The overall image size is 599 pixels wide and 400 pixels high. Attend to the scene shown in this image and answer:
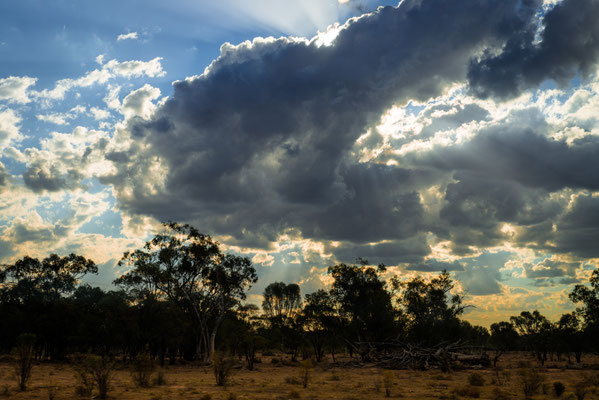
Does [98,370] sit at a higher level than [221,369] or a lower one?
higher

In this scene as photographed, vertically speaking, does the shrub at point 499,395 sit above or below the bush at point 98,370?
below

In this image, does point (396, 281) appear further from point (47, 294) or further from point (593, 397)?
point (47, 294)

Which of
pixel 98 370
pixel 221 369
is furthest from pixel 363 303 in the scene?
pixel 98 370

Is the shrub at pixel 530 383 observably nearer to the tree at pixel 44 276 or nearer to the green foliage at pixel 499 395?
the green foliage at pixel 499 395

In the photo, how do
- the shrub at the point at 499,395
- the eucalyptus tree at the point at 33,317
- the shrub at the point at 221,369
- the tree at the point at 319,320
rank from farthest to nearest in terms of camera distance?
the tree at the point at 319,320
the eucalyptus tree at the point at 33,317
the shrub at the point at 221,369
the shrub at the point at 499,395

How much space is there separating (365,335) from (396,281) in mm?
14173

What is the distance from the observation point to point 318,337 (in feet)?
224

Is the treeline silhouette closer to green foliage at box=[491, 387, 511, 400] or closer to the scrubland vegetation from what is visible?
the scrubland vegetation

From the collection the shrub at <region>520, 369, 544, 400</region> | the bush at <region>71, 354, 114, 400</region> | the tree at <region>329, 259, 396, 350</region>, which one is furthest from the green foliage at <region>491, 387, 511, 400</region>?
the tree at <region>329, 259, 396, 350</region>

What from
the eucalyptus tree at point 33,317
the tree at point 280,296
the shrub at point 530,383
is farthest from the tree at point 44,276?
the shrub at point 530,383

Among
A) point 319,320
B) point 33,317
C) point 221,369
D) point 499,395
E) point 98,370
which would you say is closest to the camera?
point 98,370

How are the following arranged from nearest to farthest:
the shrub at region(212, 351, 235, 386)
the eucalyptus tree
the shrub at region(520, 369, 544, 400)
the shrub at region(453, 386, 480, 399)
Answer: the shrub at region(520, 369, 544, 400), the shrub at region(453, 386, 480, 399), the shrub at region(212, 351, 235, 386), the eucalyptus tree

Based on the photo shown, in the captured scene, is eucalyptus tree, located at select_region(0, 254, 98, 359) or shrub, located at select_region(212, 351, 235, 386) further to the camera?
eucalyptus tree, located at select_region(0, 254, 98, 359)

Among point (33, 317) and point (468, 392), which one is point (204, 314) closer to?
point (33, 317)
